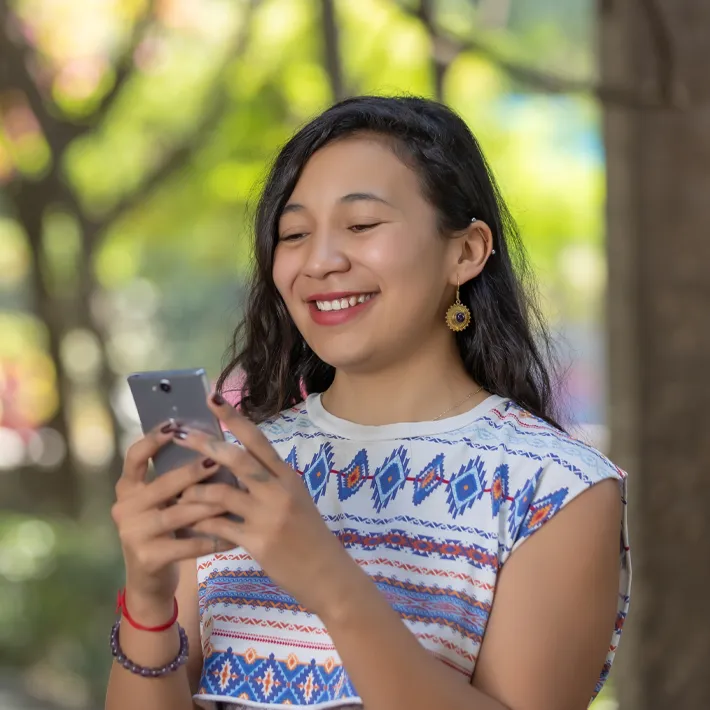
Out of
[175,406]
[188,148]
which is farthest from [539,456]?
[188,148]

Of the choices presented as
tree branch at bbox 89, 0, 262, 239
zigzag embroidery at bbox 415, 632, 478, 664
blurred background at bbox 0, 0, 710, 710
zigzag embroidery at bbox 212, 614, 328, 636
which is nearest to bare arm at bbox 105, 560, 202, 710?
zigzag embroidery at bbox 212, 614, 328, 636

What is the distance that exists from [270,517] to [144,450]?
17 centimetres

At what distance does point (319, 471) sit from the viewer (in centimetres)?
145

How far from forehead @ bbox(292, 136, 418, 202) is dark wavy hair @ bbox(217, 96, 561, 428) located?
0.02 m

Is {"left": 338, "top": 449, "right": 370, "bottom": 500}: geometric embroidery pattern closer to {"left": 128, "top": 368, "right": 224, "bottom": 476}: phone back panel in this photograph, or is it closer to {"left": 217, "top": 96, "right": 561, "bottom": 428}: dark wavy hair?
{"left": 217, "top": 96, "right": 561, "bottom": 428}: dark wavy hair

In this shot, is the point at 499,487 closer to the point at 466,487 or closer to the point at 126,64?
the point at 466,487

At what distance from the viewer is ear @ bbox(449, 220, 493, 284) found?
1.42 meters

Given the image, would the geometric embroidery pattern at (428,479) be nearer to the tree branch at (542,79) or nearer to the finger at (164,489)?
the finger at (164,489)

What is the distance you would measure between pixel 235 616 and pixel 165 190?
3.62 m

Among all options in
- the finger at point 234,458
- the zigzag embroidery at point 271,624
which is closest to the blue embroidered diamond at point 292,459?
the zigzag embroidery at point 271,624

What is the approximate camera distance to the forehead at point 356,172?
1353mm

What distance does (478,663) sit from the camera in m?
1.24

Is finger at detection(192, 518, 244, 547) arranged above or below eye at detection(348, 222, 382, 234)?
below

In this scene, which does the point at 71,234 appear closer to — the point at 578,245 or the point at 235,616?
the point at 578,245
